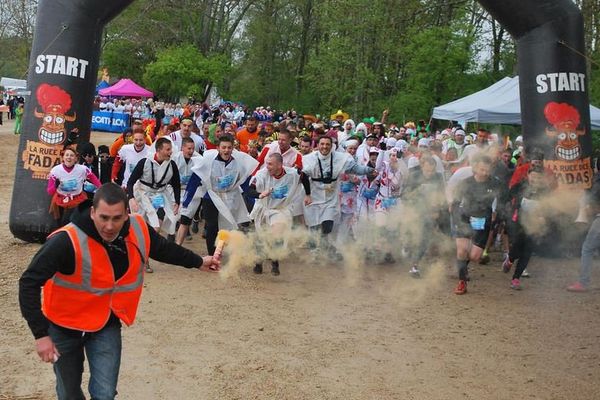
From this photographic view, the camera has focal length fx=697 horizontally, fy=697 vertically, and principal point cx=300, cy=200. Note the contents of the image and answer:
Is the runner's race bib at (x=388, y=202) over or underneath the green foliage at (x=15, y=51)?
underneath

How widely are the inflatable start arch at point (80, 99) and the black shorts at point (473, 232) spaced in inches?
76.7

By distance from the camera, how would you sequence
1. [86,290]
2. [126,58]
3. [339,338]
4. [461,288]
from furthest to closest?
1. [126,58]
2. [461,288]
3. [339,338]
4. [86,290]

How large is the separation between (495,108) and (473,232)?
28.7ft

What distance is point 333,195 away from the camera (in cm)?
957

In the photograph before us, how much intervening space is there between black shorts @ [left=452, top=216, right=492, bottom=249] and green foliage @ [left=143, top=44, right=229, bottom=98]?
92.5ft

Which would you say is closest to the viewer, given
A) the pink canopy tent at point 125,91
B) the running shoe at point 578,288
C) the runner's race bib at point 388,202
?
the running shoe at point 578,288

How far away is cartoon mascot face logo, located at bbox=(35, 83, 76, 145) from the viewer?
9477 millimetres

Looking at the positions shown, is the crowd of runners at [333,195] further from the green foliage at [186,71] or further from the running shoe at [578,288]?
the green foliage at [186,71]

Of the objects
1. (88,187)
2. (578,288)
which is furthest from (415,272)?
(88,187)

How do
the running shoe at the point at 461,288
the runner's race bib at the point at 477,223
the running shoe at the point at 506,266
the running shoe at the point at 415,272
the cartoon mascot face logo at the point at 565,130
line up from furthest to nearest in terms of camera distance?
1. the cartoon mascot face logo at the point at 565,130
2. the running shoe at the point at 506,266
3. the running shoe at the point at 415,272
4. the running shoe at the point at 461,288
5. the runner's race bib at the point at 477,223

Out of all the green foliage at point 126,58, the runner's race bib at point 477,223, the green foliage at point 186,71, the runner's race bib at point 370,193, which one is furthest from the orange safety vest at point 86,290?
the green foliage at point 126,58

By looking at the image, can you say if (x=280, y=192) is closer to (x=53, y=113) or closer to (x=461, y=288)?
(x=461, y=288)

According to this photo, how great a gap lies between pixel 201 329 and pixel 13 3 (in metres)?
46.8

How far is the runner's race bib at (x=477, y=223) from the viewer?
8070mm
